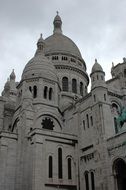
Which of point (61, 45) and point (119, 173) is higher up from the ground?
point (61, 45)

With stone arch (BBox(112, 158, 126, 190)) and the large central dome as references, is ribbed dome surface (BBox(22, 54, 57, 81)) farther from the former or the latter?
stone arch (BBox(112, 158, 126, 190))

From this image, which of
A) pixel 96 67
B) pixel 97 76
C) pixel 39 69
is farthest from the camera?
pixel 39 69

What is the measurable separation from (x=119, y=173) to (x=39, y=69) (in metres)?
19.6

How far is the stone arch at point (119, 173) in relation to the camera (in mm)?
30198

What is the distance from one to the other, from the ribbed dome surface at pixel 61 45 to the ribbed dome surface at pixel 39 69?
9.22 m

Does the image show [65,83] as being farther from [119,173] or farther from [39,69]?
[119,173]

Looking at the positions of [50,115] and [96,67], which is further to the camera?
[50,115]

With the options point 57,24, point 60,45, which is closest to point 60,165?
point 60,45

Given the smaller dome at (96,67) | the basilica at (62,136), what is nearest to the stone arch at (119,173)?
the basilica at (62,136)

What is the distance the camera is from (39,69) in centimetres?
4319

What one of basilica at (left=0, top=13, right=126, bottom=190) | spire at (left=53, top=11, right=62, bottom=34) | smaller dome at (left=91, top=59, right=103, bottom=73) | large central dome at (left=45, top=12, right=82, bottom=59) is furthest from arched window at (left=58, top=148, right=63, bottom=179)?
spire at (left=53, top=11, right=62, bottom=34)

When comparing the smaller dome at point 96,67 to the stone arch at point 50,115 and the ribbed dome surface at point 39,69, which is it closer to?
the ribbed dome surface at point 39,69

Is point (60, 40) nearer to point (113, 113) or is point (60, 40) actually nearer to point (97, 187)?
point (113, 113)

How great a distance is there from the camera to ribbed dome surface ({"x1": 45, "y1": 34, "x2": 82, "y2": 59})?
54.2 m
